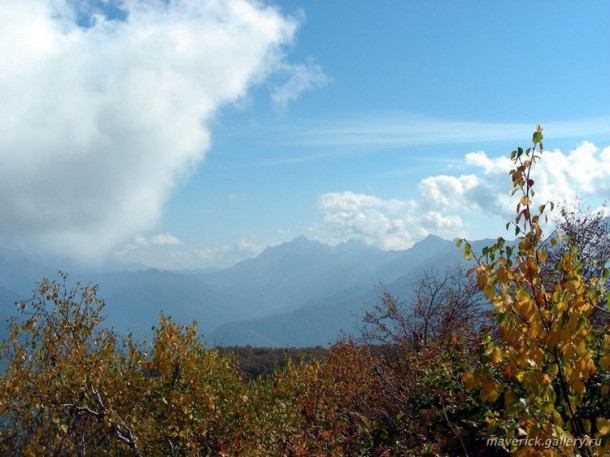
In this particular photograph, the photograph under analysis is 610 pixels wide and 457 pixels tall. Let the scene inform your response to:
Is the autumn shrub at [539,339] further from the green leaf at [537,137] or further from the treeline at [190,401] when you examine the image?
the treeline at [190,401]

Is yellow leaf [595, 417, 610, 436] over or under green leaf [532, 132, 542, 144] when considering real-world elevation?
under

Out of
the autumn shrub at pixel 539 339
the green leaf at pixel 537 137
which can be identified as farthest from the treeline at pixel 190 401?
the green leaf at pixel 537 137

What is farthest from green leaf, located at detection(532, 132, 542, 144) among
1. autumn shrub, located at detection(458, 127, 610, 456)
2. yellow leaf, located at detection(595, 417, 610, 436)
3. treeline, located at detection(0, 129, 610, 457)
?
treeline, located at detection(0, 129, 610, 457)

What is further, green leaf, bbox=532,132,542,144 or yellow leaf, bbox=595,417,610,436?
green leaf, bbox=532,132,542,144

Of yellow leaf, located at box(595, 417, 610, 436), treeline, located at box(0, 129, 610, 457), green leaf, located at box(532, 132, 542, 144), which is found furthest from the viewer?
treeline, located at box(0, 129, 610, 457)

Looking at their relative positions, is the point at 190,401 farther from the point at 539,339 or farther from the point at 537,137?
the point at 537,137

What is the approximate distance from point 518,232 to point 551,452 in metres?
1.70

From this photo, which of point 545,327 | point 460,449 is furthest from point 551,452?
point 460,449

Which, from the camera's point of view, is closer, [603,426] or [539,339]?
[603,426]

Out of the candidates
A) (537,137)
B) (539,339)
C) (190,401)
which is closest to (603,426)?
(539,339)

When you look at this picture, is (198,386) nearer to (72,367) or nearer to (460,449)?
(72,367)

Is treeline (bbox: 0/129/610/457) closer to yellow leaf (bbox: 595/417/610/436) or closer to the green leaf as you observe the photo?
yellow leaf (bbox: 595/417/610/436)

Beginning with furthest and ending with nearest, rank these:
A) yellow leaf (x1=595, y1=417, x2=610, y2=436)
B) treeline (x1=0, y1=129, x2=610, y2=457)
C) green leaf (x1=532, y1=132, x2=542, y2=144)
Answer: treeline (x1=0, y1=129, x2=610, y2=457) → green leaf (x1=532, y1=132, x2=542, y2=144) → yellow leaf (x1=595, y1=417, x2=610, y2=436)

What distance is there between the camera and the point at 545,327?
3465mm
